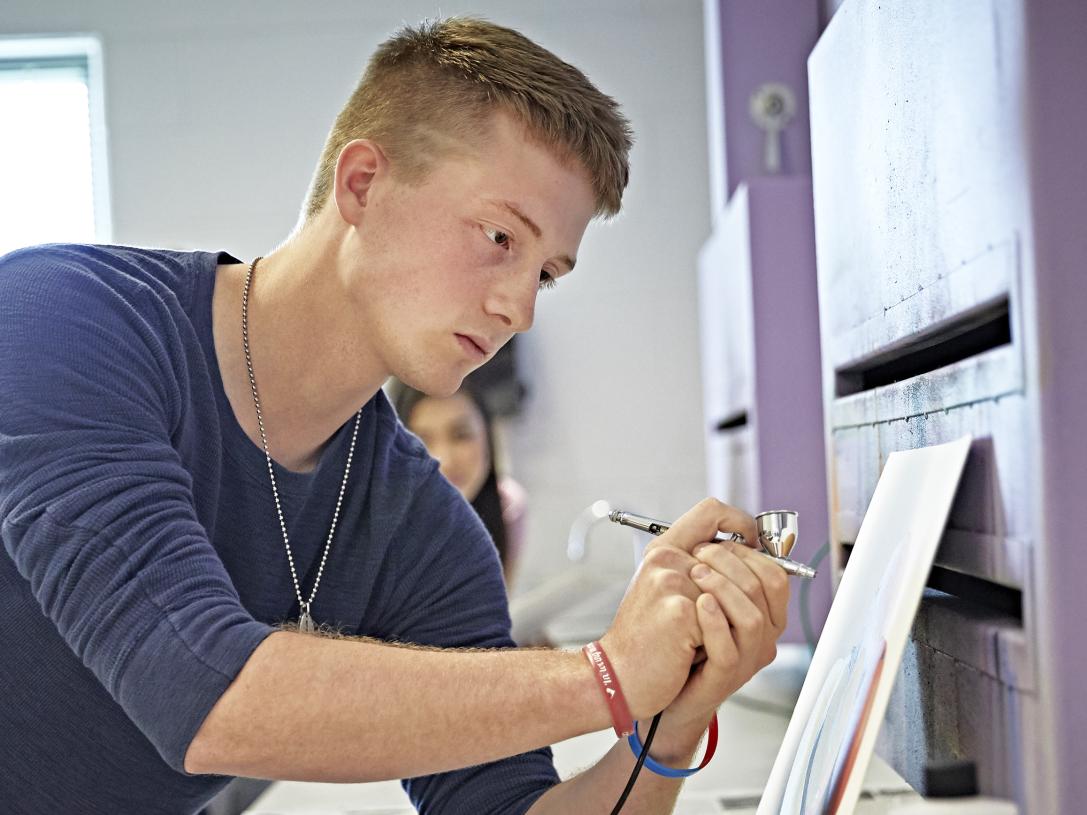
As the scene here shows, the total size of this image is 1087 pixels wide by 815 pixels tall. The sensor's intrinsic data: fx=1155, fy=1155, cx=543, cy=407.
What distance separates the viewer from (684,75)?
146 inches

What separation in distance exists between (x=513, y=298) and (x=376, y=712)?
388 mm

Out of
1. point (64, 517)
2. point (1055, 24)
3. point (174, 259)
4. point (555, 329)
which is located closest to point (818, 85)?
point (1055, 24)

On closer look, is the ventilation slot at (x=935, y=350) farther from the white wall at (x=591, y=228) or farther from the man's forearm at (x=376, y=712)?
the white wall at (x=591, y=228)

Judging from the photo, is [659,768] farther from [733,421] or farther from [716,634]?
[733,421]

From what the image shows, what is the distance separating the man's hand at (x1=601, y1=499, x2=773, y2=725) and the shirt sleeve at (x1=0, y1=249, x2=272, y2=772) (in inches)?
9.1

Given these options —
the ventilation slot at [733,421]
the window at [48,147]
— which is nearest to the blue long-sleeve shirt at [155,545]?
the ventilation slot at [733,421]

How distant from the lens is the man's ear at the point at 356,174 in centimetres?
101

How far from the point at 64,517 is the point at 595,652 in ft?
1.12

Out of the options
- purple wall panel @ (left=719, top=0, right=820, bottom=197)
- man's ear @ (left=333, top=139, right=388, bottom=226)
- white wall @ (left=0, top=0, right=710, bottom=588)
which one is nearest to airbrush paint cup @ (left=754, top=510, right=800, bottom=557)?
man's ear @ (left=333, top=139, right=388, bottom=226)

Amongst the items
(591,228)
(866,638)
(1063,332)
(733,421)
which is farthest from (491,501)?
(1063,332)

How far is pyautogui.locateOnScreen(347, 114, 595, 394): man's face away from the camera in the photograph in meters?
0.94

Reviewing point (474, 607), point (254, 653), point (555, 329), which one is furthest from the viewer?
point (555, 329)

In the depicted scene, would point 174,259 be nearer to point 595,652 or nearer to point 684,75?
point 595,652

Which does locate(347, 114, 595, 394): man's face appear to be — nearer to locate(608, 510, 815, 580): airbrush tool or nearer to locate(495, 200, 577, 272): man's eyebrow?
locate(495, 200, 577, 272): man's eyebrow
